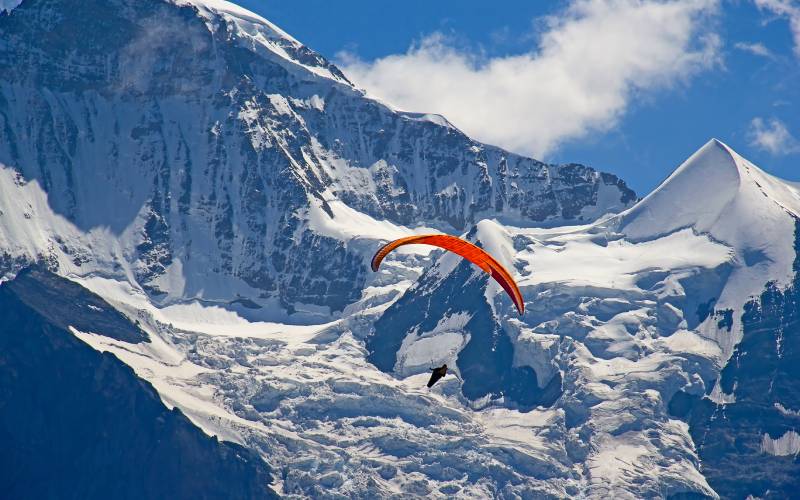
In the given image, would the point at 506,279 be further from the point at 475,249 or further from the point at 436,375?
the point at 436,375

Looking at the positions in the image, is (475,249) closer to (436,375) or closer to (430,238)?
(430,238)

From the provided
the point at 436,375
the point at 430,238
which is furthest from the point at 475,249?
the point at 436,375

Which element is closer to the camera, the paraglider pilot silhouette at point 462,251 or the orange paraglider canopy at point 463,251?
the paraglider pilot silhouette at point 462,251

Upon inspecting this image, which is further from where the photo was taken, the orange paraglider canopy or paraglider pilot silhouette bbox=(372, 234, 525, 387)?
the orange paraglider canopy

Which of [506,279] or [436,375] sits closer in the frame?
[436,375]

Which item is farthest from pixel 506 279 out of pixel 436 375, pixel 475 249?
pixel 436 375

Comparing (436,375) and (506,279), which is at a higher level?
(506,279)
